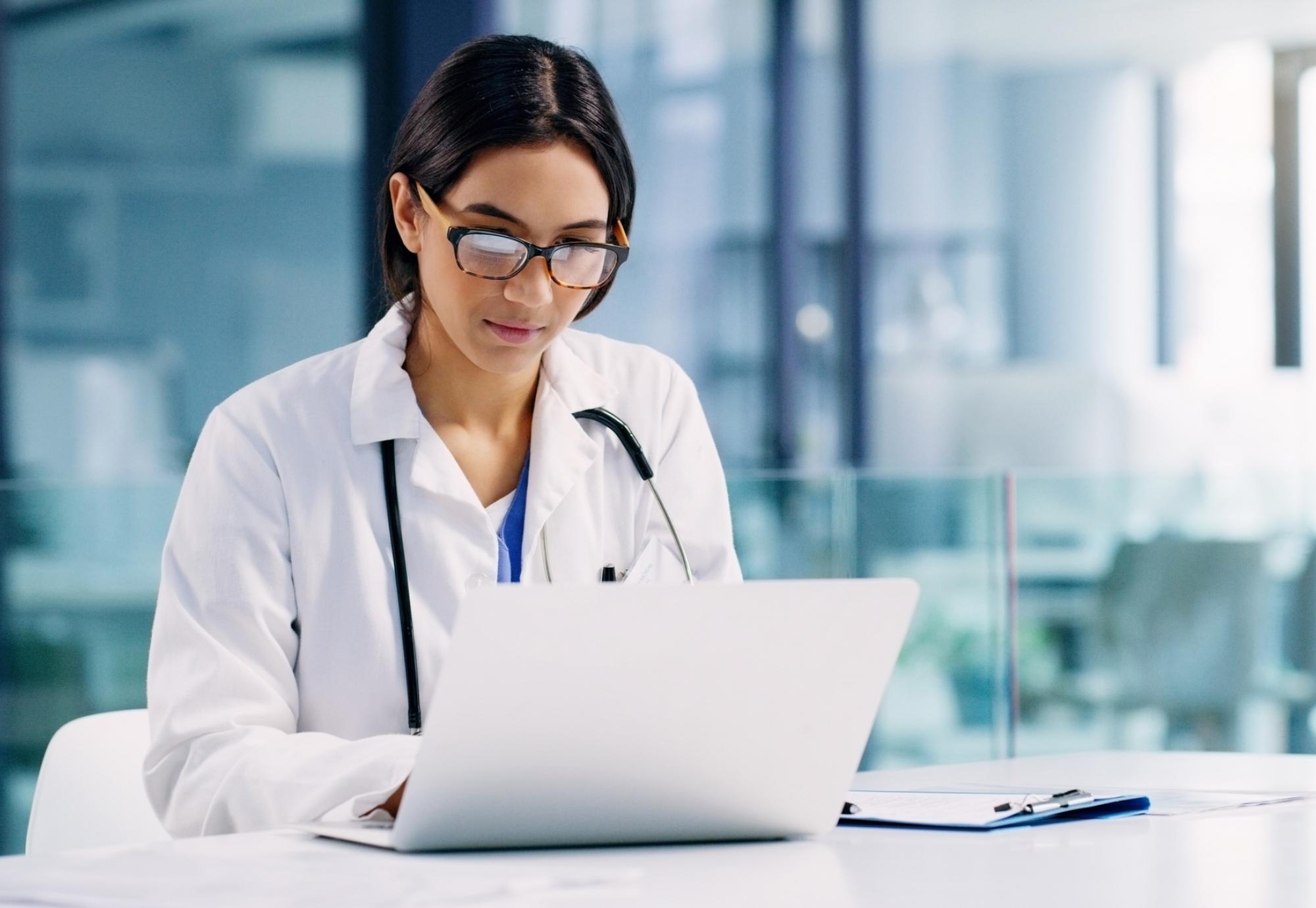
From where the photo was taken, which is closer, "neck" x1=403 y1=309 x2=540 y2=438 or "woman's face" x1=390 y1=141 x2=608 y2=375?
"woman's face" x1=390 y1=141 x2=608 y2=375

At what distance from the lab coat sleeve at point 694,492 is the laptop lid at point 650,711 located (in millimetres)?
582

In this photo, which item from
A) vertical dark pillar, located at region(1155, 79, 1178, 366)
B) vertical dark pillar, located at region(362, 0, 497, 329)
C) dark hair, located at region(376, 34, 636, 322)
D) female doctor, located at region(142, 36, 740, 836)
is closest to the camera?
female doctor, located at region(142, 36, 740, 836)

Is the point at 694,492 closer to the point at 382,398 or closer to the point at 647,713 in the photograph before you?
the point at 382,398

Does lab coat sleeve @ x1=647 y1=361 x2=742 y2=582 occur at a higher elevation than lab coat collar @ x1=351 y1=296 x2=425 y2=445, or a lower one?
lower

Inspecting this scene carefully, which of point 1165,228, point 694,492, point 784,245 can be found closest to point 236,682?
point 694,492

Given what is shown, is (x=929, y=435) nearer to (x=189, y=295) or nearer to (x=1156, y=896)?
(x=189, y=295)

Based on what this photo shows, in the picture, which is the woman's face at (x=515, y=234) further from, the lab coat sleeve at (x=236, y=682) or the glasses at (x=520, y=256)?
the lab coat sleeve at (x=236, y=682)

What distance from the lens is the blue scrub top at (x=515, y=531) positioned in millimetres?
1612

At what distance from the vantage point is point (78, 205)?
146 inches

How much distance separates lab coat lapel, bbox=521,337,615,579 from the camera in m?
1.61

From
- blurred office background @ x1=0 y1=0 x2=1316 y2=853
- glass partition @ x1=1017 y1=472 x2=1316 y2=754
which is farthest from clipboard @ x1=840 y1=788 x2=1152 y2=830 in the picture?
glass partition @ x1=1017 y1=472 x2=1316 y2=754

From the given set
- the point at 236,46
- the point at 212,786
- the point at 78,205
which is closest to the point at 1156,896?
the point at 212,786

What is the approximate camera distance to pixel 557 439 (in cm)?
166

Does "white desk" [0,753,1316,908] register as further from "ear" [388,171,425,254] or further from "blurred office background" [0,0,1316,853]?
"blurred office background" [0,0,1316,853]
